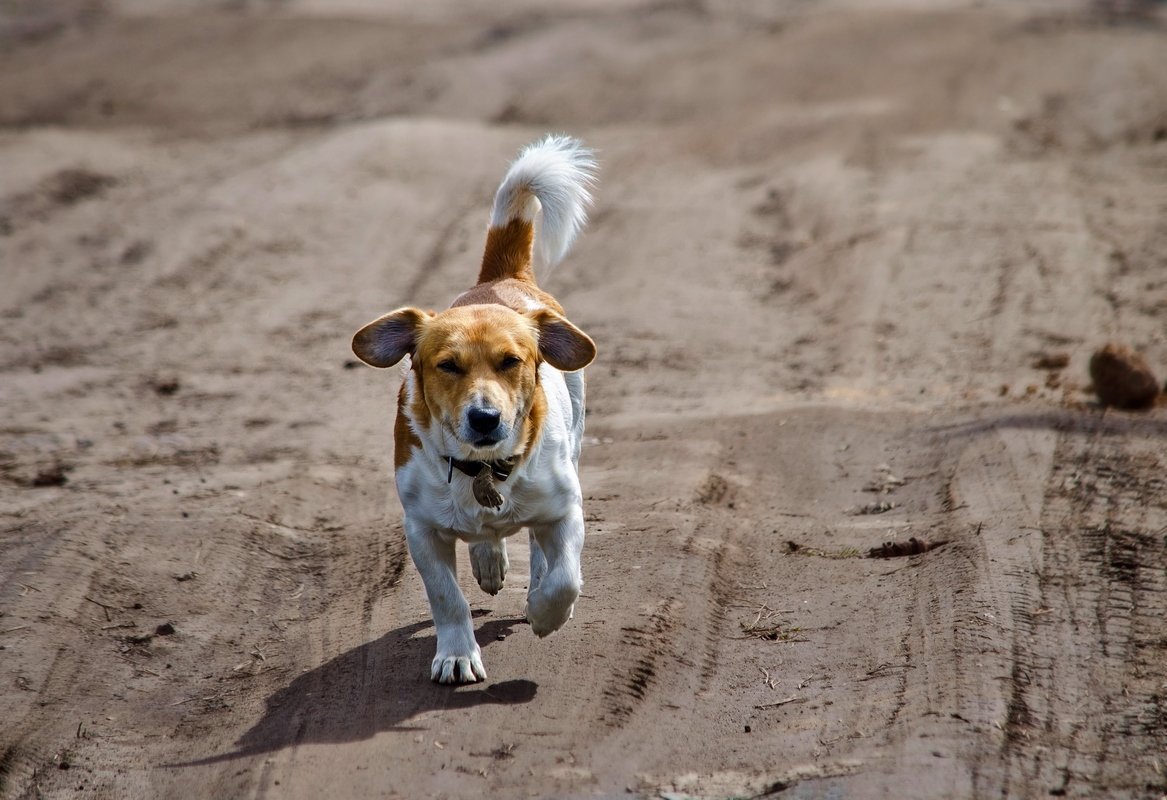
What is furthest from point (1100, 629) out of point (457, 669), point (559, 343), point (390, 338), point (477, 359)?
point (390, 338)

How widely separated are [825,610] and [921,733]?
55.2 inches

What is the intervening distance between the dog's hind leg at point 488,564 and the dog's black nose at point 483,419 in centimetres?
98

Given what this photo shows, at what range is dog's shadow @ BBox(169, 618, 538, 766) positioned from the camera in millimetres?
5004

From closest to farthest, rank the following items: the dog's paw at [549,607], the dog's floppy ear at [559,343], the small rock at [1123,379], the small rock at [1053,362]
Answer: the dog's paw at [549,607]
the dog's floppy ear at [559,343]
the small rock at [1123,379]
the small rock at [1053,362]

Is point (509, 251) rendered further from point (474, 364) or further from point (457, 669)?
point (457, 669)

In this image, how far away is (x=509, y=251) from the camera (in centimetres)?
717

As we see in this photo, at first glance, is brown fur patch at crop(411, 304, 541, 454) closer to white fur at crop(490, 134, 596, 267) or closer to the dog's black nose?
the dog's black nose

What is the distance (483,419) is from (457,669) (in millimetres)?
1072

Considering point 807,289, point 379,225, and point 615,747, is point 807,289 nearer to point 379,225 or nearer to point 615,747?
point 379,225

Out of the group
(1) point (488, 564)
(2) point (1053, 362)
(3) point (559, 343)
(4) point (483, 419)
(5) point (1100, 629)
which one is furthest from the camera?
(2) point (1053, 362)

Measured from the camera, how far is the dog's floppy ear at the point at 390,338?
18.0 ft

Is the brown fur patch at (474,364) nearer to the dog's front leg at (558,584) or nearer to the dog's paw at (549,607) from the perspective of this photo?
the dog's front leg at (558,584)

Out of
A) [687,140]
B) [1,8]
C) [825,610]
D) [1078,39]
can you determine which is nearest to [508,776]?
[825,610]

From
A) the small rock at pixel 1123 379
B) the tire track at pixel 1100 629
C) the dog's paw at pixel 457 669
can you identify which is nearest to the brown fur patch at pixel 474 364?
the dog's paw at pixel 457 669
